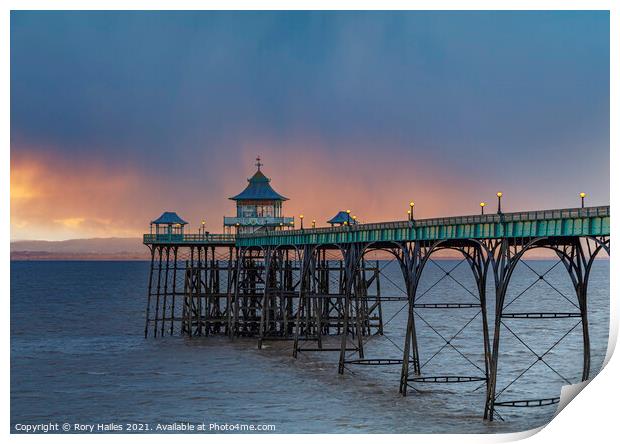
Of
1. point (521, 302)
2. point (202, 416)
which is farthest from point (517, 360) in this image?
point (521, 302)

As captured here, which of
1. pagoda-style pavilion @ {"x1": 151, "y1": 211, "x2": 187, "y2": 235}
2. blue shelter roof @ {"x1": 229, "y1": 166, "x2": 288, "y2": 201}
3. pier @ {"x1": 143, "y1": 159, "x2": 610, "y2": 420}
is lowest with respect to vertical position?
pier @ {"x1": 143, "y1": 159, "x2": 610, "y2": 420}

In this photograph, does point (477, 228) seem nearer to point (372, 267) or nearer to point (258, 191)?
point (372, 267)

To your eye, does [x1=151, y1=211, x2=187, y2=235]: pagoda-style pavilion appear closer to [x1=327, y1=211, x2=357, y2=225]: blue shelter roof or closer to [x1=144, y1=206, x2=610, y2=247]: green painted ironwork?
[x1=327, y1=211, x2=357, y2=225]: blue shelter roof

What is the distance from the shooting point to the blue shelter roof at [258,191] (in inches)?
4040

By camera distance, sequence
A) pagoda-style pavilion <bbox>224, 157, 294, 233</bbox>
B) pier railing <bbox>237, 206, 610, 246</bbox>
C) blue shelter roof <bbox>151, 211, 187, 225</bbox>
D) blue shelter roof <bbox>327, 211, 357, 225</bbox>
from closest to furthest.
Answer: pier railing <bbox>237, 206, 610, 246</bbox> < blue shelter roof <bbox>327, 211, 357, 225</bbox> < blue shelter roof <bbox>151, 211, 187, 225</bbox> < pagoda-style pavilion <bbox>224, 157, 294, 233</bbox>

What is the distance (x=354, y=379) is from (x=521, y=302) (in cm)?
11535

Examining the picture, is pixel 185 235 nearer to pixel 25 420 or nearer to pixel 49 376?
pixel 49 376

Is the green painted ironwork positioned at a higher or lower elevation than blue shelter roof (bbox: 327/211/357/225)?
lower

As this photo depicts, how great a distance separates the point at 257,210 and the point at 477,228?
53978 mm

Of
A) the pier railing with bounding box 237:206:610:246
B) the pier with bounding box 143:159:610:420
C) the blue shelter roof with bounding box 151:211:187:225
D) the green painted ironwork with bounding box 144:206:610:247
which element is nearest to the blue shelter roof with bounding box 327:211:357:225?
the pier with bounding box 143:159:610:420

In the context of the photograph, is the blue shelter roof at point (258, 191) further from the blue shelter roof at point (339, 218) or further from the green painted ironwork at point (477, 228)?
the green painted ironwork at point (477, 228)

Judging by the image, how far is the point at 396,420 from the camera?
49312mm

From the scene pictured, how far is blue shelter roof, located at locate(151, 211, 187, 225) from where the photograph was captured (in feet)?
321
